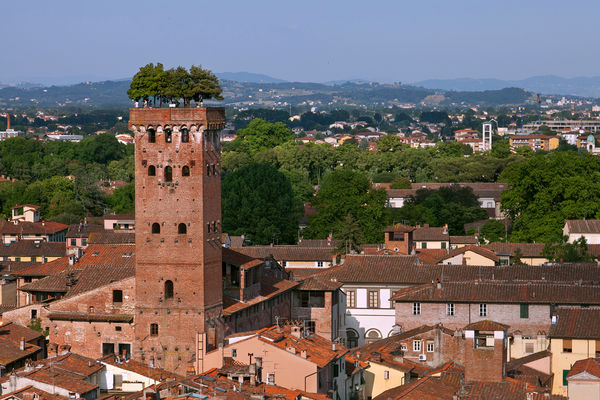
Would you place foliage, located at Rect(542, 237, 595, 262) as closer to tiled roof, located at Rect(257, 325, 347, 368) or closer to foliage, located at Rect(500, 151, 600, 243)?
foliage, located at Rect(500, 151, 600, 243)

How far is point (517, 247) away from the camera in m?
75.5

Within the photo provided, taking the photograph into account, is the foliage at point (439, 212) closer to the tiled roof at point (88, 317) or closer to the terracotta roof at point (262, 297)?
the terracotta roof at point (262, 297)

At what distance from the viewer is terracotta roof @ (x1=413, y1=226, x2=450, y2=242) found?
274ft

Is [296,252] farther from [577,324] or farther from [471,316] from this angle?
[577,324]

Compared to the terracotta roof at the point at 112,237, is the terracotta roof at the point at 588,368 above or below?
above

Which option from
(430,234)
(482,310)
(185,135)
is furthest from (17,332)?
(430,234)

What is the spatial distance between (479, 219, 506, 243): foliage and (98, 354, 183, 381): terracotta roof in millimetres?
41106

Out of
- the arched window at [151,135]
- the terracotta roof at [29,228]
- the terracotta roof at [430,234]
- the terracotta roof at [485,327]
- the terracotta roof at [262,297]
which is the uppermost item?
the arched window at [151,135]

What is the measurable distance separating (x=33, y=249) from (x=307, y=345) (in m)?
36.7

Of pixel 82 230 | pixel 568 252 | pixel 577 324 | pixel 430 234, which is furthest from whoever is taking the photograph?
pixel 82 230

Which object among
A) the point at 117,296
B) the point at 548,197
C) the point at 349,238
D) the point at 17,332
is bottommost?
the point at 349,238

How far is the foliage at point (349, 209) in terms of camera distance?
283ft

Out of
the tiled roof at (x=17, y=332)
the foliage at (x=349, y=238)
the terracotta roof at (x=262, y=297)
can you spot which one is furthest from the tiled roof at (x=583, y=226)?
the tiled roof at (x=17, y=332)

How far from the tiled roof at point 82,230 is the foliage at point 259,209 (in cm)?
776
